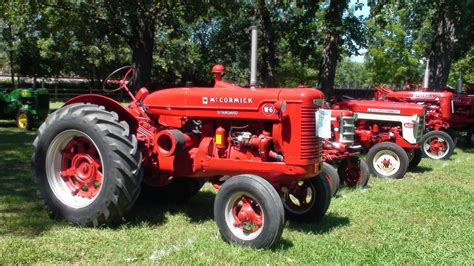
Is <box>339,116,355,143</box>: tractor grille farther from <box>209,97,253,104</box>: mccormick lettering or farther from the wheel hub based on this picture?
the wheel hub

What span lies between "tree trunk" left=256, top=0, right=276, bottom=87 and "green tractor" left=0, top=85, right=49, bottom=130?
734 cm

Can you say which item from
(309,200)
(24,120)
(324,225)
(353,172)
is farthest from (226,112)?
(24,120)

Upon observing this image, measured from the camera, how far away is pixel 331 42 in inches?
536

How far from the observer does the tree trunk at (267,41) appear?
17938 mm

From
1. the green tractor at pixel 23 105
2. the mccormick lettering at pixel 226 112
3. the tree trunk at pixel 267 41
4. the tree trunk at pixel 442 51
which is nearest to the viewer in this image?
the mccormick lettering at pixel 226 112

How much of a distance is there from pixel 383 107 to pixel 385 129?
0.42m

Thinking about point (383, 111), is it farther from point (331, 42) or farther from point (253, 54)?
point (253, 54)

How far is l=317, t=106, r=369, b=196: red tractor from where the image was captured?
7.68 m

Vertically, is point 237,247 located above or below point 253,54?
below

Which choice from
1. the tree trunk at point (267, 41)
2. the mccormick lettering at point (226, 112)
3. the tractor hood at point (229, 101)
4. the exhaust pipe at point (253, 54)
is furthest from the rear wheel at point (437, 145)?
the mccormick lettering at point (226, 112)

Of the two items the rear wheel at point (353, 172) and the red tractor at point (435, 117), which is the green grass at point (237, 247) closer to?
the rear wheel at point (353, 172)

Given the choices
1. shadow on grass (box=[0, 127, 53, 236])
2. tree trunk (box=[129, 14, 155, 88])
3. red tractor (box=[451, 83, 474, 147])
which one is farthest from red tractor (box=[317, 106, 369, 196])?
tree trunk (box=[129, 14, 155, 88])

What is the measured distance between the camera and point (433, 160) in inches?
465

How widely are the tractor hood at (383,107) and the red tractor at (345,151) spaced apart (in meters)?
1.85
